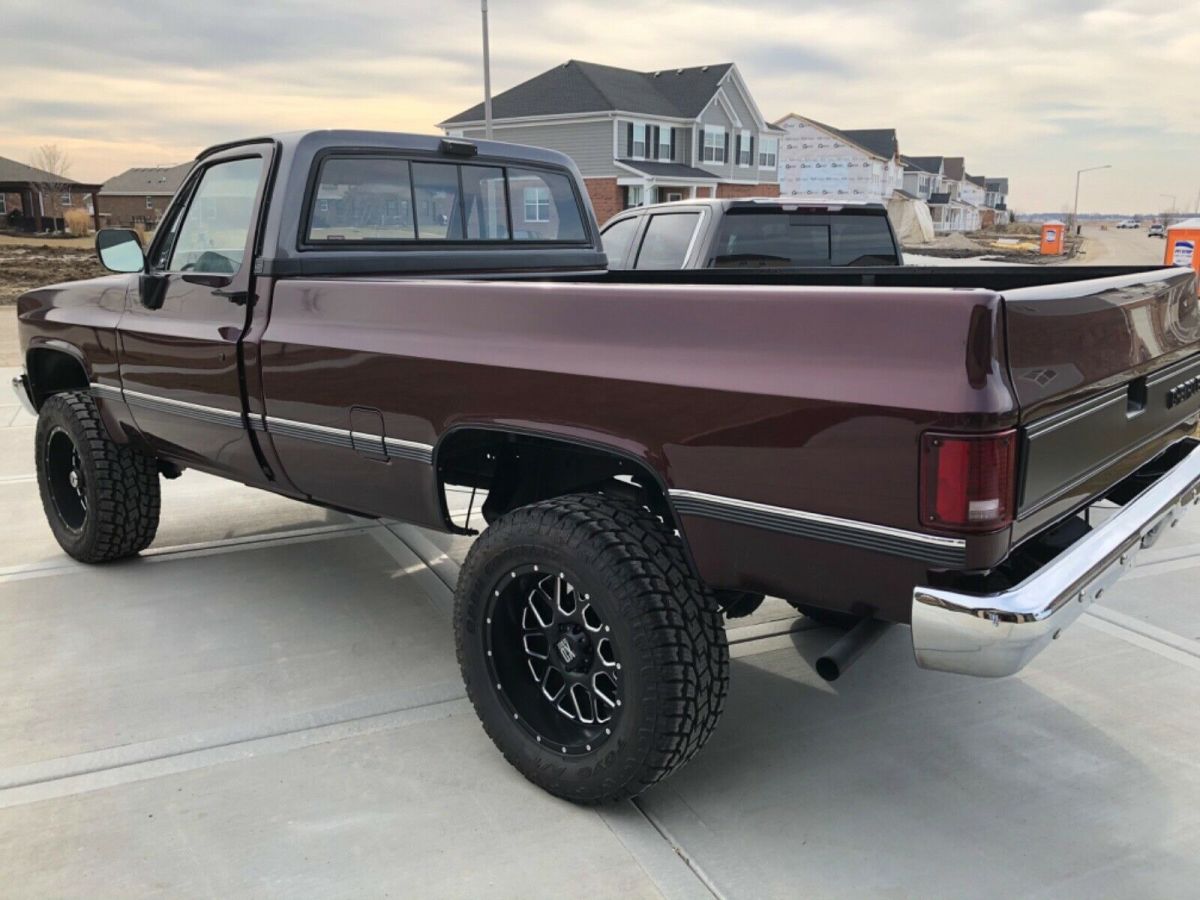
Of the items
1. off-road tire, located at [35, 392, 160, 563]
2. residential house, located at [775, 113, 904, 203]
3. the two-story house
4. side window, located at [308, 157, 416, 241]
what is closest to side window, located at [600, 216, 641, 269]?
side window, located at [308, 157, 416, 241]

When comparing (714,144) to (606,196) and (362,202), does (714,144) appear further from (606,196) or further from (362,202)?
(362,202)

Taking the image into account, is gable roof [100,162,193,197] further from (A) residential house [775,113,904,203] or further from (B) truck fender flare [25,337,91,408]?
(B) truck fender flare [25,337,91,408]

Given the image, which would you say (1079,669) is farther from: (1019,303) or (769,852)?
(1019,303)

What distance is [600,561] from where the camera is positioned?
2.69m

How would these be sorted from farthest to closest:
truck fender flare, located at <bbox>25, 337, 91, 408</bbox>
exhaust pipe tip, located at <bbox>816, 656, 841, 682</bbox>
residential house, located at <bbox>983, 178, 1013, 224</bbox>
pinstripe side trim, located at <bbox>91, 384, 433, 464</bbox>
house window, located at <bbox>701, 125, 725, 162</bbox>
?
residential house, located at <bbox>983, 178, 1013, 224</bbox>, house window, located at <bbox>701, 125, 725, 162</bbox>, truck fender flare, located at <bbox>25, 337, 91, 408</bbox>, pinstripe side trim, located at <bbox>91, 384, 433, 464</bbox>, exhaust pipe tip, located at <bbox>816, 656, 841, 682</bbox>

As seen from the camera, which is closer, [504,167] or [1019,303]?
[1019,303]

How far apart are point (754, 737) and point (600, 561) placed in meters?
1.03

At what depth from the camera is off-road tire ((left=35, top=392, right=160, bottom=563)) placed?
473cm

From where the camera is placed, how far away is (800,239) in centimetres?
710

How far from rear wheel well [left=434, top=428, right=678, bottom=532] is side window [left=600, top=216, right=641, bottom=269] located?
4092mm

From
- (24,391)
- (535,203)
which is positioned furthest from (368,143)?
(24,391)

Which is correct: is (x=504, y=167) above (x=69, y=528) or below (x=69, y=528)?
above

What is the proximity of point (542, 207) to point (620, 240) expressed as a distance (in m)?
2.78

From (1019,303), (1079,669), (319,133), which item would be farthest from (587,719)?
(319,133)
